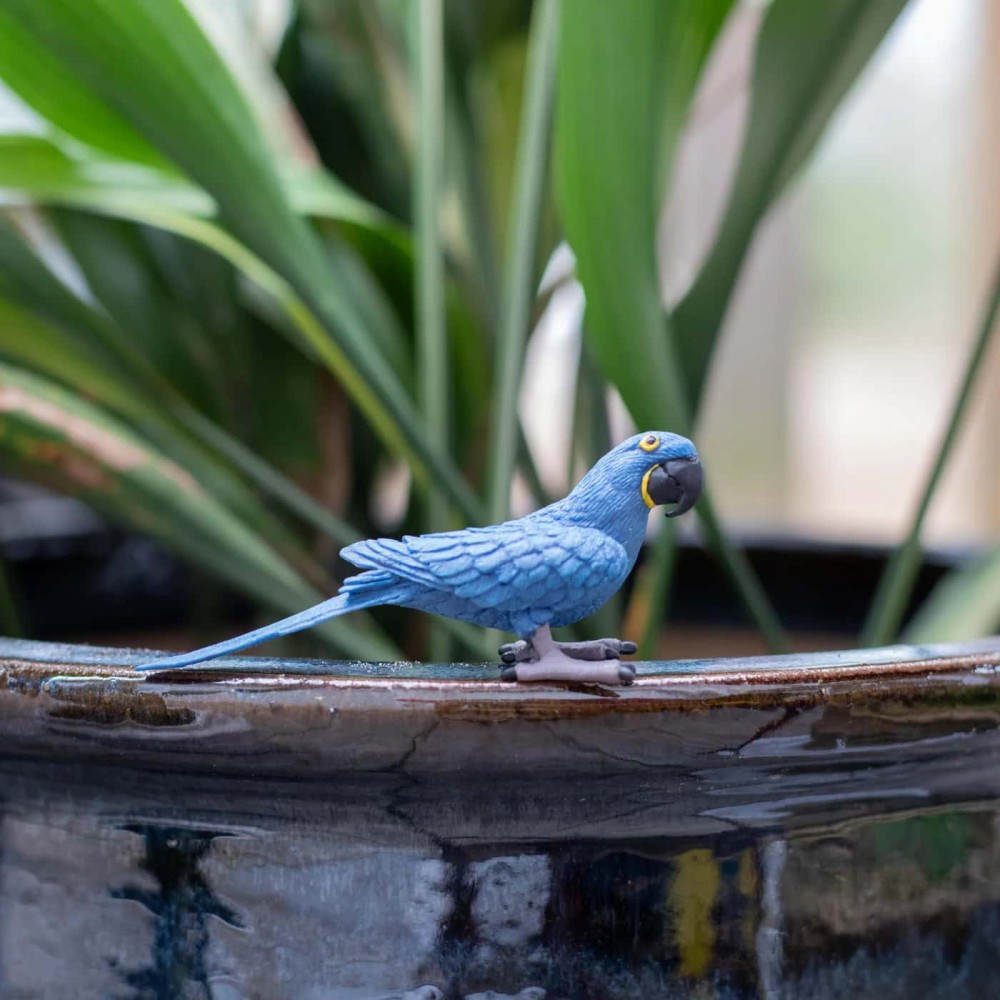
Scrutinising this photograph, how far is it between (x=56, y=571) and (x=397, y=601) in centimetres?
35

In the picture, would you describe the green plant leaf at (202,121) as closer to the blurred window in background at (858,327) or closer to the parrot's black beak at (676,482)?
the parrot's black beak at (676,482)

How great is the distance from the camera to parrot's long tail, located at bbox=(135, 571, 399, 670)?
0.57 feet

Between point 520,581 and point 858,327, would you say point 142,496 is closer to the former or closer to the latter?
point 520,581

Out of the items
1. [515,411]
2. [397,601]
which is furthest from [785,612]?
[397,601]

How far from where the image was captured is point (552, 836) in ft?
0.61

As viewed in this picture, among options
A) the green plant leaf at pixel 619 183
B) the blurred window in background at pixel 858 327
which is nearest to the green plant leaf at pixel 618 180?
the green plant leaf at pixel 619 183

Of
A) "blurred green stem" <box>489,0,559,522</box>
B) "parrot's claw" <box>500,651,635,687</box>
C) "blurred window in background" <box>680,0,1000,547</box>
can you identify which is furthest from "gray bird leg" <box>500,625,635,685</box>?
"blurred window in background" <box>680,0,1000,547</box>

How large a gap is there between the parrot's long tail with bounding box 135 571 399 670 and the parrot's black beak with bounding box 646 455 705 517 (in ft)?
0.16

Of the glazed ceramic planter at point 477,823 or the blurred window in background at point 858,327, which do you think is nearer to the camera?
the glazed ceramic planter at point 477,823

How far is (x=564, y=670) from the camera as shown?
0.58 ft

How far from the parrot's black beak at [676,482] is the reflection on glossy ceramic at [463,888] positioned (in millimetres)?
48

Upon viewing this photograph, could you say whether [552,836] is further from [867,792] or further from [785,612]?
[785,612]

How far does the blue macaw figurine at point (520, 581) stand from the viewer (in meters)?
0.18

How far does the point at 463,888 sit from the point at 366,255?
0.97 ft
